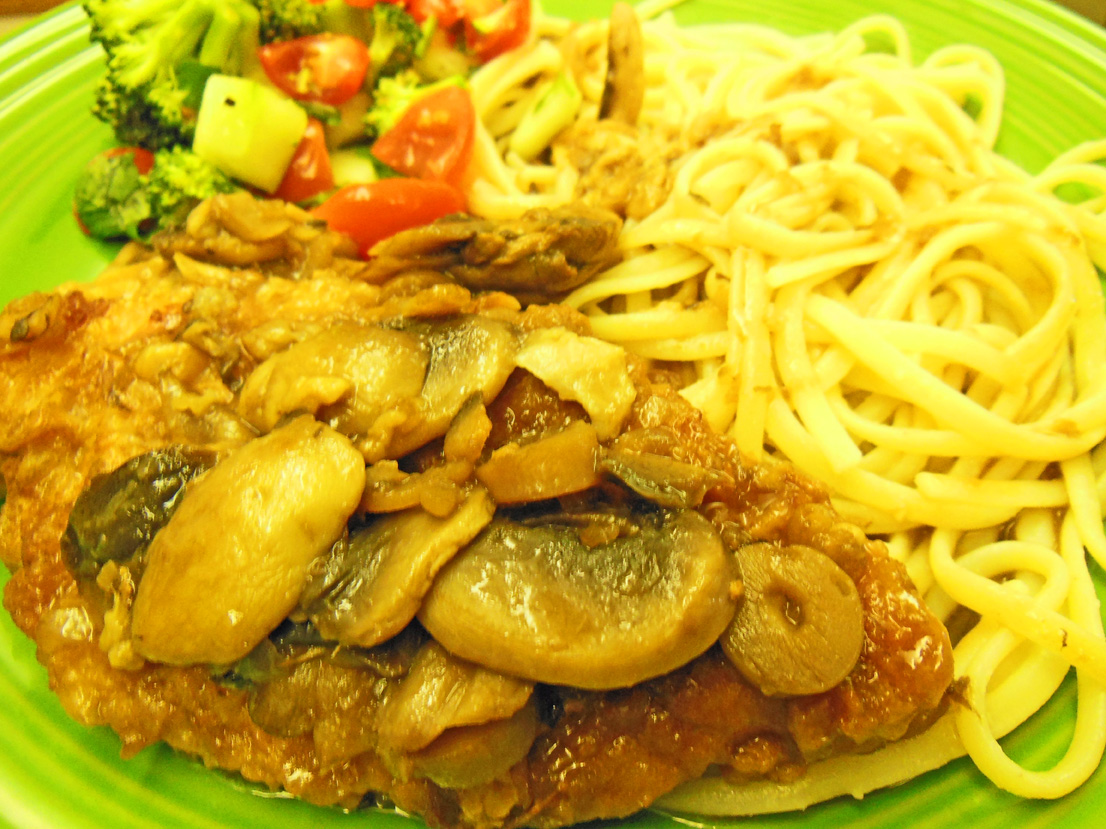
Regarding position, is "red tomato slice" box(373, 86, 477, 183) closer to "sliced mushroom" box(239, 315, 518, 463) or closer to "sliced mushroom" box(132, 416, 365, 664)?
"sliced mushroom" box(239, 315, 518, 463)

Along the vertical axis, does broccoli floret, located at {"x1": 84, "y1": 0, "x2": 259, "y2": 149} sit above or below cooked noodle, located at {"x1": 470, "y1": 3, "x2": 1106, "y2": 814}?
above

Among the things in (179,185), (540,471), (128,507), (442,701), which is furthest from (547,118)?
(442,701)

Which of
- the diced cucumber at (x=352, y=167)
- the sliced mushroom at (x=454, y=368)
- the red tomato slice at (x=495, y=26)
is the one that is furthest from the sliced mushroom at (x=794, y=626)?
the red tomato slice at (x=495, y=26)

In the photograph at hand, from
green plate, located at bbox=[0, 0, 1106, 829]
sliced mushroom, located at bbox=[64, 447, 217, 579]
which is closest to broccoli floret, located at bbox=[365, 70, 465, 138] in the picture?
green plate, located at bbox=[0, 0, 1106, 829]

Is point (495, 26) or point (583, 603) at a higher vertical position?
point (495, 26)

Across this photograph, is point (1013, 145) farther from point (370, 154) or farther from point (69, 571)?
point (69, 571)

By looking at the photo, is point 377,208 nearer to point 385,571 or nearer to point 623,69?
point 623,69

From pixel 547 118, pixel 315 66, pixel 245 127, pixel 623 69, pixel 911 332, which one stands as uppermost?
pixel 315 66
